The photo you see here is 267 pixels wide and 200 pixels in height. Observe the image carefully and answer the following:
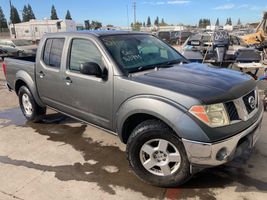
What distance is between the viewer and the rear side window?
4.36 m

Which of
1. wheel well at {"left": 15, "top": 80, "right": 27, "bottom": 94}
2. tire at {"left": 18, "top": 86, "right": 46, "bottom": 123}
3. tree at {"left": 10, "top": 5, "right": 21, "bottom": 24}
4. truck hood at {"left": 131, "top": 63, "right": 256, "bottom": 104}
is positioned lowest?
tire at {"left": 18, "top": 86, "right": 46, "bottom": 123}

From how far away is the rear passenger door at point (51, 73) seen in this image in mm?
4355

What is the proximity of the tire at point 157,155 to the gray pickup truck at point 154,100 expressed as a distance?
1 centimetres

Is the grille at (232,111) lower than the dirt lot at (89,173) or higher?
higher

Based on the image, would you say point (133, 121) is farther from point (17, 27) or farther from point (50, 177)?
point (17, 27)

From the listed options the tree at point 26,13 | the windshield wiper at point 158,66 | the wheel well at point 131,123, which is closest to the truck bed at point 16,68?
the windshield wiper at point 158,66

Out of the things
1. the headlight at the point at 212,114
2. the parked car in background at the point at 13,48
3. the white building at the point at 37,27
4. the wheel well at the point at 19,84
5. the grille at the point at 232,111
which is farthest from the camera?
the white building at the point at 37,27

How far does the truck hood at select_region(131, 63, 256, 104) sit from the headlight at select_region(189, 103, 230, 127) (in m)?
0.06

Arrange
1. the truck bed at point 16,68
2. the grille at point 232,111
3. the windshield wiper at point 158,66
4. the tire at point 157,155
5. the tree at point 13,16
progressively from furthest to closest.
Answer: the tree at point 13,16 → the truck bed at point 16,68 → the windshield wiper at point 158,66 → the tire at point 157,155 → the grille at point 232,111

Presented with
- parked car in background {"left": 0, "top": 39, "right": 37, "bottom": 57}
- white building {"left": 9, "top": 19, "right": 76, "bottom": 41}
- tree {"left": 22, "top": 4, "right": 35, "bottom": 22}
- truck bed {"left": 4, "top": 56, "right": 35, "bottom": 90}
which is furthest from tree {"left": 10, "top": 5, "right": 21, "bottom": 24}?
truck bed {"left": 4, "top": 56, "right": 35, "bottom": 90}

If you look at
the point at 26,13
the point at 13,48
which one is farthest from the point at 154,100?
the point at 26,13

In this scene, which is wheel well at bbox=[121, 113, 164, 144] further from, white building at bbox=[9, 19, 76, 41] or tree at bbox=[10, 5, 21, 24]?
tree at bbox=[10, 5, 21, 24]

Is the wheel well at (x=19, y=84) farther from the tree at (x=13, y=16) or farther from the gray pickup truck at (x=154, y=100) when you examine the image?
the tree at (x=13, y=16)

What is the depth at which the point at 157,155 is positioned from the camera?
3.15 m
